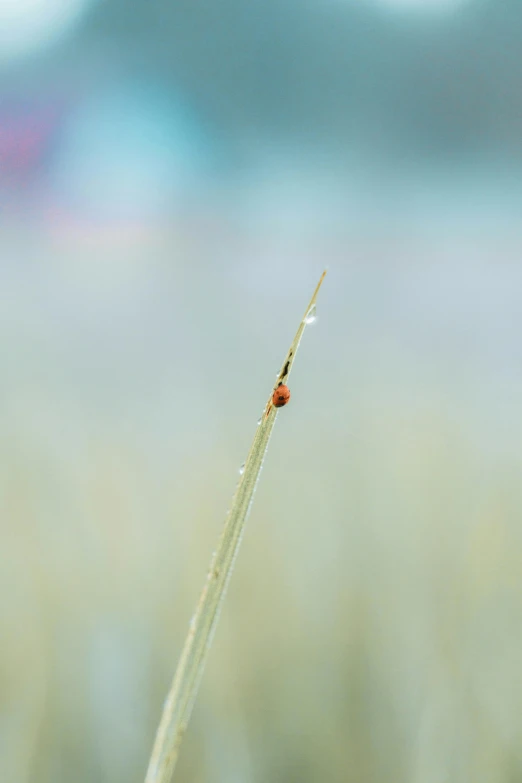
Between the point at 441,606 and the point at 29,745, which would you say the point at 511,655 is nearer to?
the point at 441,606

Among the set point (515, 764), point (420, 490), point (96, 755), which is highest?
point (420, 490)

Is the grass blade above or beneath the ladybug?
beneath

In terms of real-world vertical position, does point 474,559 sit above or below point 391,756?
above

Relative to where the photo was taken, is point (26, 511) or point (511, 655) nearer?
point (511, 655)

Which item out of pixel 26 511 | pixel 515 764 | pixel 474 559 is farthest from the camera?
pixel 26 511

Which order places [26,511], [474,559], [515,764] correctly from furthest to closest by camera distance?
[26,511] → [474,559] → [515,764]

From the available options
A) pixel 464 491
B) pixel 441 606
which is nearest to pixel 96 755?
pixel 441 606

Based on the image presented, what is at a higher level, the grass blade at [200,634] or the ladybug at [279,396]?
the ladybug at [279,396]
